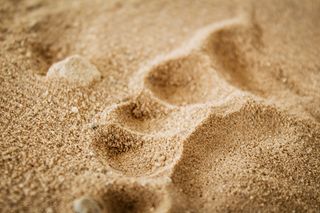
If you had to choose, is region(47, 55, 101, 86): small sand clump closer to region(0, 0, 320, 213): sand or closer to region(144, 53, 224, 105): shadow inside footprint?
region(0, 0, 320, 213): sand

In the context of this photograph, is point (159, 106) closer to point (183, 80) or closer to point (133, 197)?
point (183, 80)

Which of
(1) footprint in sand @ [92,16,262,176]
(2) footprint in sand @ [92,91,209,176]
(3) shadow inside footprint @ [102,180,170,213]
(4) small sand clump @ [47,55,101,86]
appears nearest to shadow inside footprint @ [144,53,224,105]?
(1) footprint in sand @ [92,16,262,176]

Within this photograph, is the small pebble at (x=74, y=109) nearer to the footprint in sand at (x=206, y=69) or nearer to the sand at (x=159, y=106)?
the sand at (x=159, y=106)

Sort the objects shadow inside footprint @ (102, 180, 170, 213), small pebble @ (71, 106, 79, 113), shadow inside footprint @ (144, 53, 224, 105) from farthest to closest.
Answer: shadow inside footprint @ (144, 53, 224, 105)
small pebble @ (71, 106, 79, 113)
shadow inside footprint @ (102, 180, 170, 213)

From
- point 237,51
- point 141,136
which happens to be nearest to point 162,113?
point 141,136

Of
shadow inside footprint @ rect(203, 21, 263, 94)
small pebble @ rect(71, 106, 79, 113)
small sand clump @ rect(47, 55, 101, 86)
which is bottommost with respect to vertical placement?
shadow inside footprint @ rect(203, 21, 263, 94)

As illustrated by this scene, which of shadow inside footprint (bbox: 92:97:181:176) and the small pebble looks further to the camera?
the small pebble

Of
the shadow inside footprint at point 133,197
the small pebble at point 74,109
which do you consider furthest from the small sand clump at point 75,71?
the shadow inside footprint at point 133,197

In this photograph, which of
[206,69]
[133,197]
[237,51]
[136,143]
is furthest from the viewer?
[237,51]

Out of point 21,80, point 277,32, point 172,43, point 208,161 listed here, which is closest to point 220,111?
point 208,161
